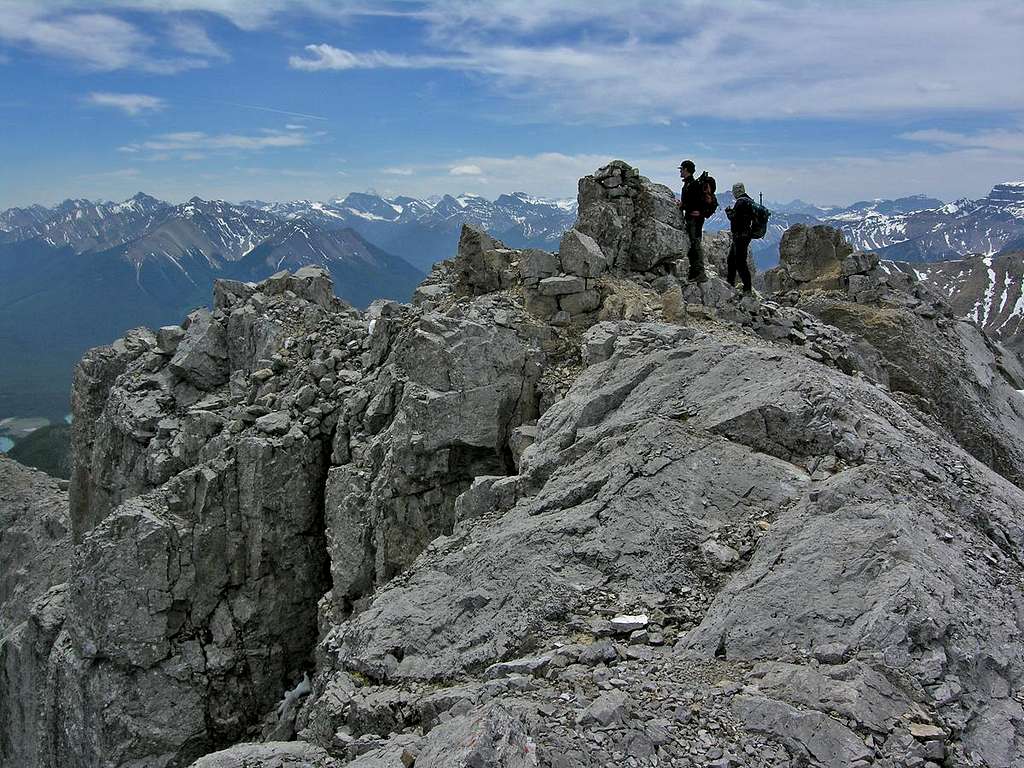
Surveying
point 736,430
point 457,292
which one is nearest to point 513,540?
point 736,430

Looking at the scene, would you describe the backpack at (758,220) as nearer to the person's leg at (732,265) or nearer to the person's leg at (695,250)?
the person's leg at (732,265)

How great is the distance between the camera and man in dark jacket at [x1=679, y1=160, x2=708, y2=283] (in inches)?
1137

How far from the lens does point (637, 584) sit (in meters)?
14.9

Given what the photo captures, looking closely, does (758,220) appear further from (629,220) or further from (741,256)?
Answer: (629,220)

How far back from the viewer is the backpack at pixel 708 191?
28875mm

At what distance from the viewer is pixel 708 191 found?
95.3 feet

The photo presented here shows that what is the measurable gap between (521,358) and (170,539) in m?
15.4

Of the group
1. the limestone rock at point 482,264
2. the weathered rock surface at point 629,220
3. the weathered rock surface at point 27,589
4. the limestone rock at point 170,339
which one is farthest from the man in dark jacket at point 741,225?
the weathered rock surface at point 27,589

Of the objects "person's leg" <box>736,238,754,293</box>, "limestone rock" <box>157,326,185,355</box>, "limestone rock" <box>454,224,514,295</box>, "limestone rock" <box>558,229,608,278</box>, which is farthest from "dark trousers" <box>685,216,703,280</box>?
"limestone rock" <box>157,326,185,355</box>

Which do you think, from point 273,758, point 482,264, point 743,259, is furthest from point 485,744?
point 482,264

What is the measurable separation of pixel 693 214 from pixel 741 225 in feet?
6.30

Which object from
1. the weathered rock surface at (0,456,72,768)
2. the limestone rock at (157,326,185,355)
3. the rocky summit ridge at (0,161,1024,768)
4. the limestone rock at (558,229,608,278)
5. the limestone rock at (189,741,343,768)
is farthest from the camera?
the limestone rock at (157,326,185,355)

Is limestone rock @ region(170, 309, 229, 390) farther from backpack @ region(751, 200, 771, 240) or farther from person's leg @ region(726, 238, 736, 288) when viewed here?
backpack @ region(751, 200, 771, 240)

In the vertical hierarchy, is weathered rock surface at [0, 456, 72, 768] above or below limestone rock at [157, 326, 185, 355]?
below
